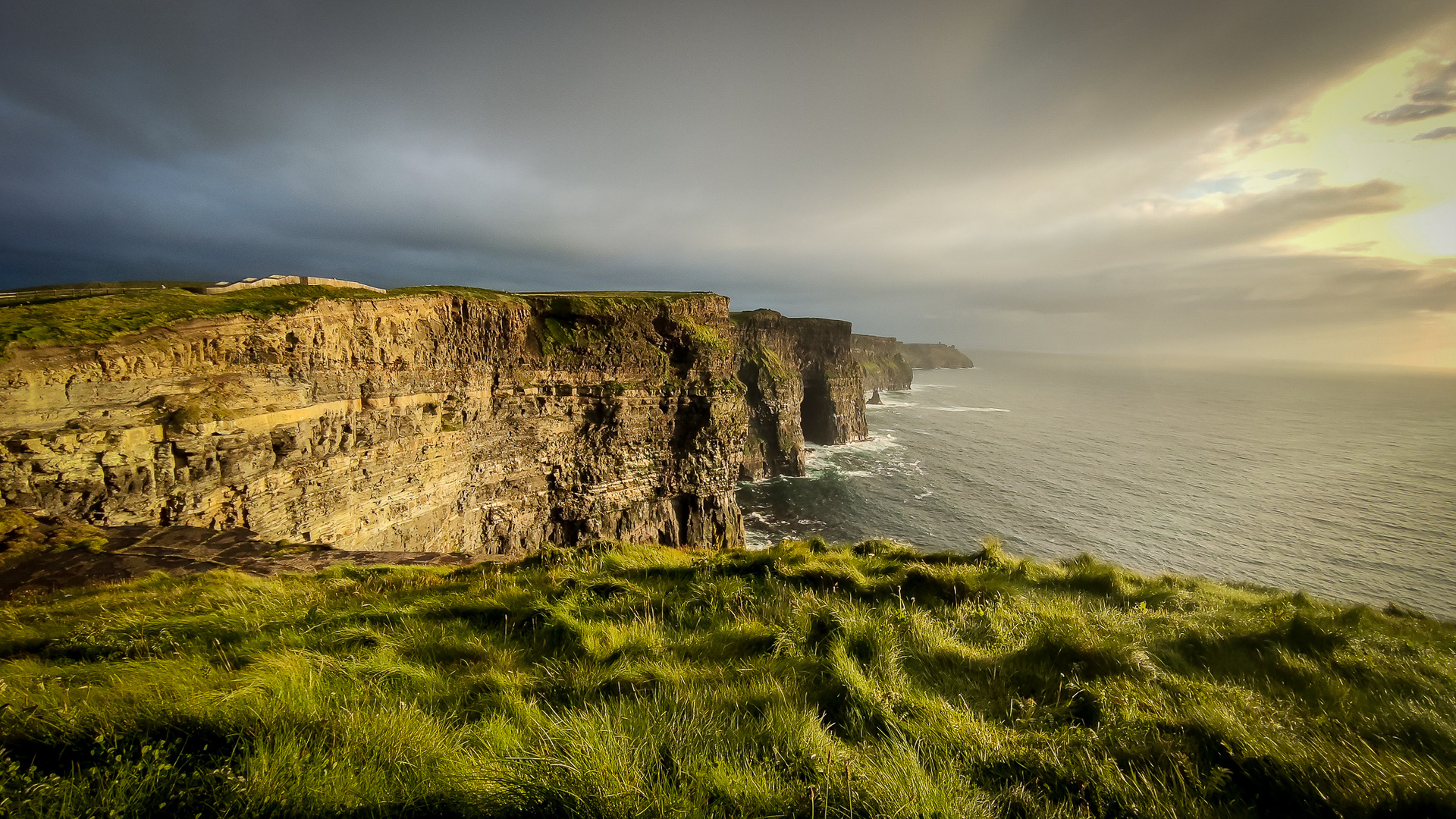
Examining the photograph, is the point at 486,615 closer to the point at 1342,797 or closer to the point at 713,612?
the point at 713,612

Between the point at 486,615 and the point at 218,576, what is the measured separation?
5707 millimetres

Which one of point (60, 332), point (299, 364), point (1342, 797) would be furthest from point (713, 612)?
point (299, 364)

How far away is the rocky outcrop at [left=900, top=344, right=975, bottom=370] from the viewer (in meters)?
183

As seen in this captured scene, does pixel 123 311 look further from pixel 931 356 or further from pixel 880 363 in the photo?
pixel 931 356

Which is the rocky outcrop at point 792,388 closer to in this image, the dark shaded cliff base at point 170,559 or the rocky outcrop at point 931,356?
the dark shaded cliff base at point 170,559

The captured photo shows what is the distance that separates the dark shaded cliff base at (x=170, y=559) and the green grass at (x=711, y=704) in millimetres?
2391

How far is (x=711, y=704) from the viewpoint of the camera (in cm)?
314

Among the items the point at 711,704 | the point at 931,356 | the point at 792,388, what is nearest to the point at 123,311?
the point at 711,704

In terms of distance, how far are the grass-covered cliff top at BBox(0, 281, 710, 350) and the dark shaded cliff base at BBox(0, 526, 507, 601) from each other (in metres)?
5.76

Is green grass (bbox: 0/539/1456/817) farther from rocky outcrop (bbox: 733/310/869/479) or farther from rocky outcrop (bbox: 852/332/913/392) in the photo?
rocky outcrop (bbox: 852/332/913/392)

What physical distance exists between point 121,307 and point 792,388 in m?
53.0

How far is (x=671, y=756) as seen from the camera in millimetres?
2344

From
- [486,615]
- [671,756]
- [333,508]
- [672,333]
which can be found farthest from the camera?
[672,333]

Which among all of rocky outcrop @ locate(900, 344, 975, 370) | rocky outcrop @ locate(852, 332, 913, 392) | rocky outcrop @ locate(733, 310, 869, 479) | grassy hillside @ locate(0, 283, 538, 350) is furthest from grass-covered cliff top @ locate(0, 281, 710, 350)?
rocky outcrop @ locate(900, 344, 975, 370)
